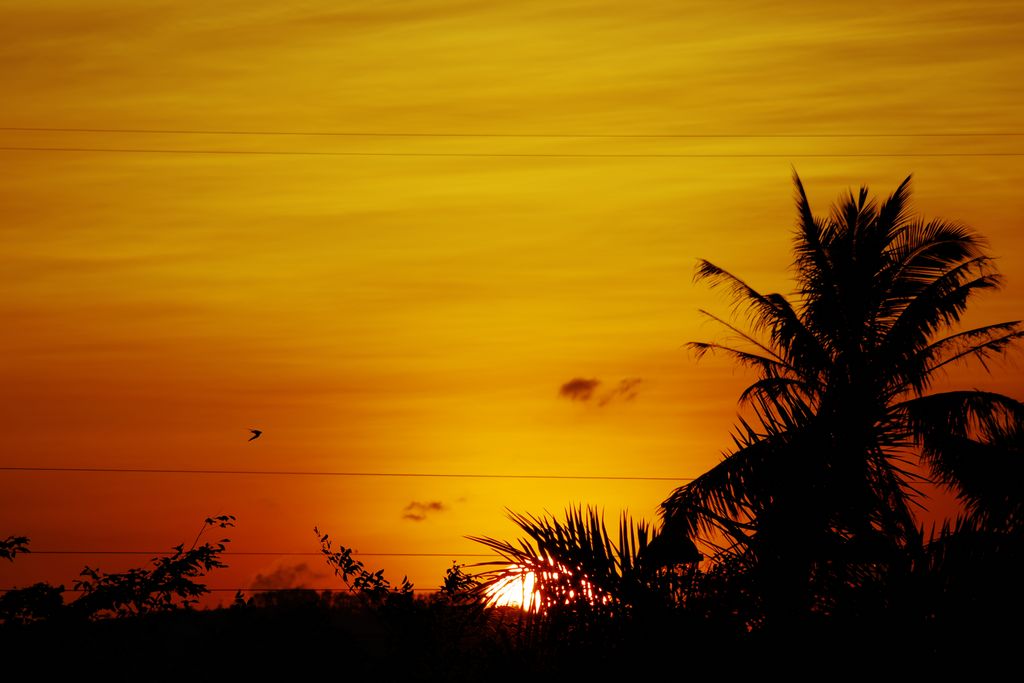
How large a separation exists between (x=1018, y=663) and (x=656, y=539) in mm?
1873

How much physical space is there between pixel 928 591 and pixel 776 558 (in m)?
0.71

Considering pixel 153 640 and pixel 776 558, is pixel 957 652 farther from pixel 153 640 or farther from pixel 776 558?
pixel 153 640

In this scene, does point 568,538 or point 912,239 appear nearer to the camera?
point 568,538

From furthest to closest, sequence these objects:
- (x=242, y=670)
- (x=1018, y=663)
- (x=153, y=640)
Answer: (x=242, y=670), (x=153, y=640), (x=1018, y=663)

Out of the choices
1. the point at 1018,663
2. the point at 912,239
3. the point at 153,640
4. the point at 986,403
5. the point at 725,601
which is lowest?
the point at 1018,663

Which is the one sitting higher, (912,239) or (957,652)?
(912,239)

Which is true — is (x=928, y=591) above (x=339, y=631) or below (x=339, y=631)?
below

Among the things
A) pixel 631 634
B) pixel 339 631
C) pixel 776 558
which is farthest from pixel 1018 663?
pixel 339 631

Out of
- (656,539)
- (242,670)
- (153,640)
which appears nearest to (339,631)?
(242,670)

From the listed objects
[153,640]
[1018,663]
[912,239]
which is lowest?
[1018,663]

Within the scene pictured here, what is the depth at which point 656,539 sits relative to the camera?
685 cm

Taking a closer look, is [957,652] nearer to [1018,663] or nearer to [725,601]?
[1018,663]

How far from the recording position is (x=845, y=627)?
6.00 metres

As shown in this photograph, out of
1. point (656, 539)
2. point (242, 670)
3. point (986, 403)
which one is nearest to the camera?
point (656, 539)
